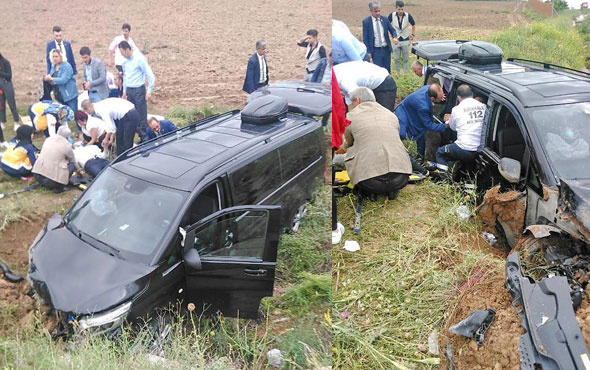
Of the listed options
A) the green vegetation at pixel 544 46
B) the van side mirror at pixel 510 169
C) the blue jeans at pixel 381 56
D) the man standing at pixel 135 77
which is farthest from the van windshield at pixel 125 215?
the green vegetation at pixel 544 46

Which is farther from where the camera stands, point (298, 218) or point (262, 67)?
point (262, 67)

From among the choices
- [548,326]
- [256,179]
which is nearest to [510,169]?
[548,326]

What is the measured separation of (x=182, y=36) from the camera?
16.5m

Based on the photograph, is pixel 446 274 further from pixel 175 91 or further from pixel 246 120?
pixel 175 91

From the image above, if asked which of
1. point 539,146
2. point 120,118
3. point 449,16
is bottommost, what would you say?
point 449,16

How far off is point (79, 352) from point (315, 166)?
3416 mm

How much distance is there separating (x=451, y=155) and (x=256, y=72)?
4471 millimetres

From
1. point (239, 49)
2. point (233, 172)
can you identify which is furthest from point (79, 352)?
point (239, 49)

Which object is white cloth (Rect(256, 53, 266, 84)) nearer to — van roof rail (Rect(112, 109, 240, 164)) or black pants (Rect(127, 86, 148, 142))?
black pants (Rect(127, 86, 148, 142))

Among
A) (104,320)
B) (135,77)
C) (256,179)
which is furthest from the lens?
(135,77)

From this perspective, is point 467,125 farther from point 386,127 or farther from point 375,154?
point 375,154

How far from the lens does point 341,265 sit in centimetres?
485

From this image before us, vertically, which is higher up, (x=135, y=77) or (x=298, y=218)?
(x=135, y=77)

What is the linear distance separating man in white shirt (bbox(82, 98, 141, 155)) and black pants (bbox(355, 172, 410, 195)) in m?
3.52
